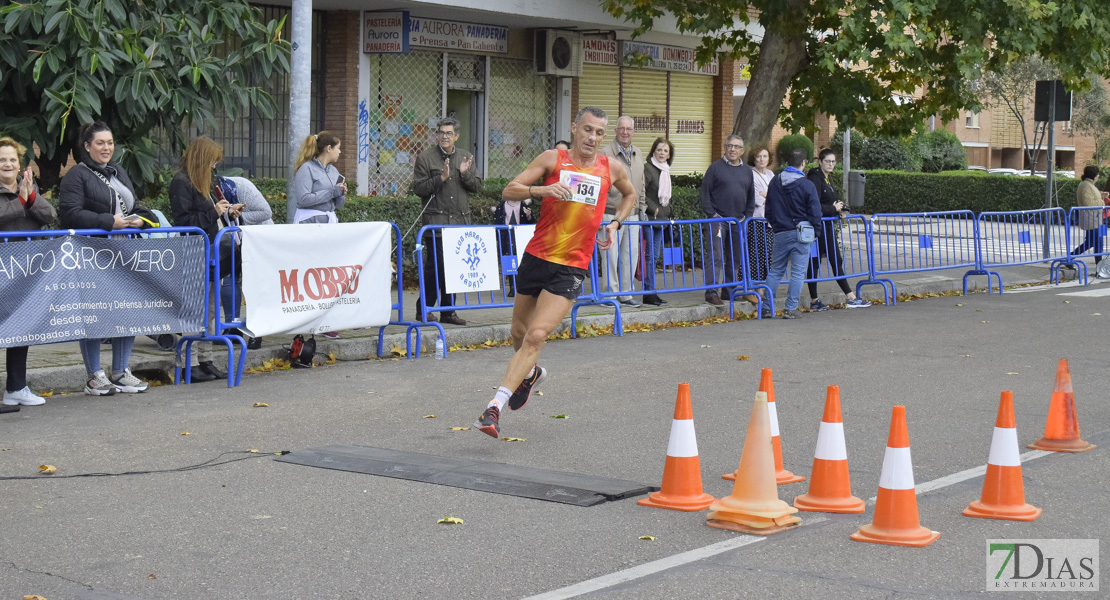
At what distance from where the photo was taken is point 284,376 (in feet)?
34.8

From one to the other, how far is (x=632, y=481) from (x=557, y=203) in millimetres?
2109

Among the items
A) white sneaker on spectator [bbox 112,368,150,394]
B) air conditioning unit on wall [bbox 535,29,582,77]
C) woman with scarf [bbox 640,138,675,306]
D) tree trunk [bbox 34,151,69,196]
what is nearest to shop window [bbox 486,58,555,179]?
air conditioning unit on wall [bbox 535,29,582,77]

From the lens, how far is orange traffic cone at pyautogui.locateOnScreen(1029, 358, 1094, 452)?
7.68m

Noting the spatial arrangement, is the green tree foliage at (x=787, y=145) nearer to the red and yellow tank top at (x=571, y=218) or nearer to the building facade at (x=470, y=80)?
the building facade at (x=470, y=80)

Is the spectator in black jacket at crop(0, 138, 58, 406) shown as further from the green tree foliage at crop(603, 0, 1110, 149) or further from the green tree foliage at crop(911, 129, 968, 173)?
the green tree foliage at crop(911, 129, 968, 173)

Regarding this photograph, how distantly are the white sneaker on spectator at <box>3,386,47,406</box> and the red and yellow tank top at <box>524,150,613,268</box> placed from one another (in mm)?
3504

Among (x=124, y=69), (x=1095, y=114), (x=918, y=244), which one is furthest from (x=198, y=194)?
(x=1095, y=114)

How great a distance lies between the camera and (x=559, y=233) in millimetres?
8383

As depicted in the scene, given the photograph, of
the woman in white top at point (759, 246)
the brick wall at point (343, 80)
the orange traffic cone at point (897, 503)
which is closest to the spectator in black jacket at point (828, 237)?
the woman in white top at point (759, 246)

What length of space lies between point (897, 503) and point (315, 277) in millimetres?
6138

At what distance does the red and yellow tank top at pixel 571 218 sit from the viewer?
836 centimetres

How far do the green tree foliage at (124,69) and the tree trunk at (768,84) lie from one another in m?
7.67

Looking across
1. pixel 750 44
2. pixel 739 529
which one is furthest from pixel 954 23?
pixel 739 529

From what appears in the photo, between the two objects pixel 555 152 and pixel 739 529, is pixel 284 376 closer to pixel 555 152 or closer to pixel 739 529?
pixel 555 152
